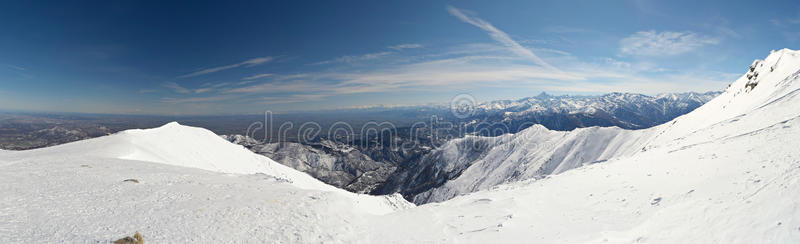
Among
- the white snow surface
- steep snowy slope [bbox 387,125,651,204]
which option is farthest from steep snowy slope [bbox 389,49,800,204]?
the white snow surface

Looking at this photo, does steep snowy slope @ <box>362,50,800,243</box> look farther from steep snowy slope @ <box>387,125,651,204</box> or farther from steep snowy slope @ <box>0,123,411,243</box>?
steep snowy slope @ <box>387,125,651,204</box>

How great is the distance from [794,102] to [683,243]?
109ft

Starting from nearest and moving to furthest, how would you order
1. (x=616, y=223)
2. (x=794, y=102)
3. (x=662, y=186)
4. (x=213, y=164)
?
(x=616, y=223), (x=662, y=186), (x=794, y=102), (x=213, y=164)

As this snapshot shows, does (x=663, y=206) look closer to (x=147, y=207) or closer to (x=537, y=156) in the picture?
(x=147, y=207)

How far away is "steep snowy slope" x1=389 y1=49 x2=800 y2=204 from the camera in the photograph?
102 feet

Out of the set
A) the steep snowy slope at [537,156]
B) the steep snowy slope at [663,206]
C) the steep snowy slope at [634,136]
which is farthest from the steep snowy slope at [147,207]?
the steep snowy slope at [537,156]

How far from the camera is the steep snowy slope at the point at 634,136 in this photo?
31066mm

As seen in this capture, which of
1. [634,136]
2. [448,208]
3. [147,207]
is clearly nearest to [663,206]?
[448,208]

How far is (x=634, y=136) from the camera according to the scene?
90.1 metres

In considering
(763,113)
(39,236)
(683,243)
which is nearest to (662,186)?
(683,243)

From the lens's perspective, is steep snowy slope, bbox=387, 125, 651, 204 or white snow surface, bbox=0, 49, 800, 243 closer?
white snow surface, bbox=0, 49, 800, 243

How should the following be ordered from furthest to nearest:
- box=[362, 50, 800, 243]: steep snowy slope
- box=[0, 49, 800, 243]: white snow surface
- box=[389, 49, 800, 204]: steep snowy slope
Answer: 1. box=[389, 49, 800, 204]: steep snowy slope
2. box=[0, 49, 800, 243]: white snow surface
3. box=[362, 50, 800, 243]: steep snowy slope

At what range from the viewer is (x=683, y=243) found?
9.33 m

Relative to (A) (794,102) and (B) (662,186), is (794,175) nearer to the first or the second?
(B) (662,186)
